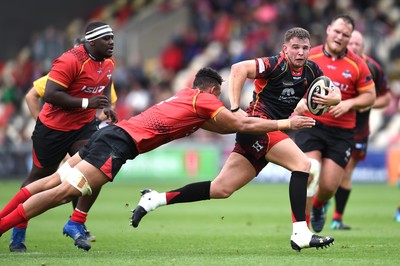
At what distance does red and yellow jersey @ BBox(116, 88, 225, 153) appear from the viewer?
9.55 metres

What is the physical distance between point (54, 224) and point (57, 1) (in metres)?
19.2

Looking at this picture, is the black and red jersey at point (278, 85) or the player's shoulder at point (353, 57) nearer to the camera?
the black and red jersey at point (278, 85)

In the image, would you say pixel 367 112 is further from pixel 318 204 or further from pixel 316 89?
pixel 316 89

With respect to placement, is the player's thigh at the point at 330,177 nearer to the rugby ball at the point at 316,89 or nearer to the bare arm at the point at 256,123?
the rugby ball at the point at 316,89

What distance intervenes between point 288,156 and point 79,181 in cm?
225

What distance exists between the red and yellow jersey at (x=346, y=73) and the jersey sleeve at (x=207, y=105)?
108 inches

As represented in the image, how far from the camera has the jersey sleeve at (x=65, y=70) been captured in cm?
1043

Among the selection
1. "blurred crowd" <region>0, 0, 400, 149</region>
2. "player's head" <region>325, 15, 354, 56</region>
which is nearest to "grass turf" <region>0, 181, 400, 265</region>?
"player's head" <region>325, 15, 354, 56</region>

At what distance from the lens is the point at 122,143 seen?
9.55m

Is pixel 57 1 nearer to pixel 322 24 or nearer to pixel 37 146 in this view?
pixel 322 24

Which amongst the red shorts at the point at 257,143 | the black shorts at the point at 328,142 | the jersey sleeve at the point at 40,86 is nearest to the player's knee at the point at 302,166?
the red shorts at the point at 257,143

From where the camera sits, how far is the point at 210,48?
1098 inches

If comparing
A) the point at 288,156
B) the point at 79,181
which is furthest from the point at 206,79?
the point at 79,181

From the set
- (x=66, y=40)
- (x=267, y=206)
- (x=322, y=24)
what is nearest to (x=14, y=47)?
(x=66, y=40)
